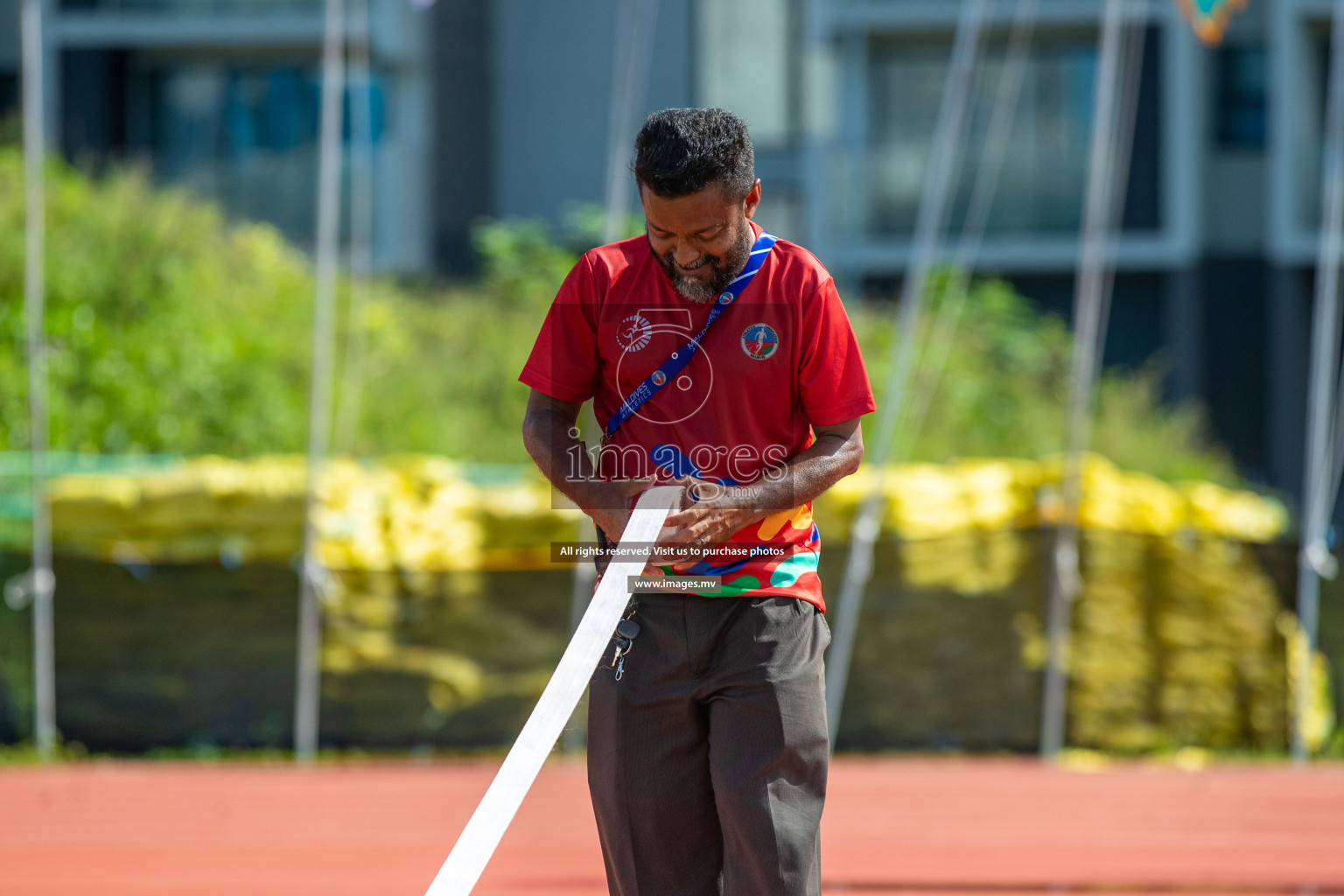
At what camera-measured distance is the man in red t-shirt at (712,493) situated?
1954 millimetres

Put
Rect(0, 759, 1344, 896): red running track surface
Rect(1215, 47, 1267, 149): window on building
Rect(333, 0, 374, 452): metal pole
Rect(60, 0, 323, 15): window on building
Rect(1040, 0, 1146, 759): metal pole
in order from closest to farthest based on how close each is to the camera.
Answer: Rect(0, 759, 1344, 896): red running track surface → Rect(1040, 0, 1146, 759): metal pole → Rect(333, 0, 374, 452): metal pole → Rect(1215, 47, 1267, 149): window on building → Rect(60, 0, 323, 15): window on building

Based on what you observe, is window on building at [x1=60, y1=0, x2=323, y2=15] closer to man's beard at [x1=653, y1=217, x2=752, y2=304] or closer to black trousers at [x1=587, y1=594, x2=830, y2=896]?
man's beard at [x1=653, y1=217, x2=752, y2=304]

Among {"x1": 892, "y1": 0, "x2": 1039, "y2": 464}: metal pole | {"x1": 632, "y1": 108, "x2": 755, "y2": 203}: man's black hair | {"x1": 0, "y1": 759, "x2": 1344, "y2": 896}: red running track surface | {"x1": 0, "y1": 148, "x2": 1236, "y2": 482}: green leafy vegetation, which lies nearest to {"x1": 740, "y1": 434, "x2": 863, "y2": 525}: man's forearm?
{"x1": 632, "y1": 108, "x2": 755, "y2": 203}: man's black hair

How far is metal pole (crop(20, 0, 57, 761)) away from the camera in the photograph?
5.06m

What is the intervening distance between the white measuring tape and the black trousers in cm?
9

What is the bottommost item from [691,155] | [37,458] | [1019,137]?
[37,458]

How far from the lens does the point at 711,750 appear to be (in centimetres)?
199

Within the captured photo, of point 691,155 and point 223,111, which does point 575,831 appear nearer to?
point 691,155

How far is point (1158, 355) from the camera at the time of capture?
516 inches

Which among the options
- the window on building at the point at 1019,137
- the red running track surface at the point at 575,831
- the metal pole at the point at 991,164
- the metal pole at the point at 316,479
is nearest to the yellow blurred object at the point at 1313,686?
Answer: the red running track surface at the point at 575,831

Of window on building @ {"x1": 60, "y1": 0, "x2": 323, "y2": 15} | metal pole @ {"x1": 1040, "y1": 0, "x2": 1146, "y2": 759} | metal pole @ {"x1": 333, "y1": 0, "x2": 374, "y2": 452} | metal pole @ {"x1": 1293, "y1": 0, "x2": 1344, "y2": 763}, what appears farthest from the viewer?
window on building @ {"x1": 60, "y1": 0, "x2": 323, "y2": 15}

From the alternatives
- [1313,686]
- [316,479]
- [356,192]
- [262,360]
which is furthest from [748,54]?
[1313,686]

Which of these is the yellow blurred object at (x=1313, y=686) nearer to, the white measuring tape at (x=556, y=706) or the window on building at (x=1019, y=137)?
the white measuring tape at (x=556, y=706)

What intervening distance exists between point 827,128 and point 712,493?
12.2 metres
